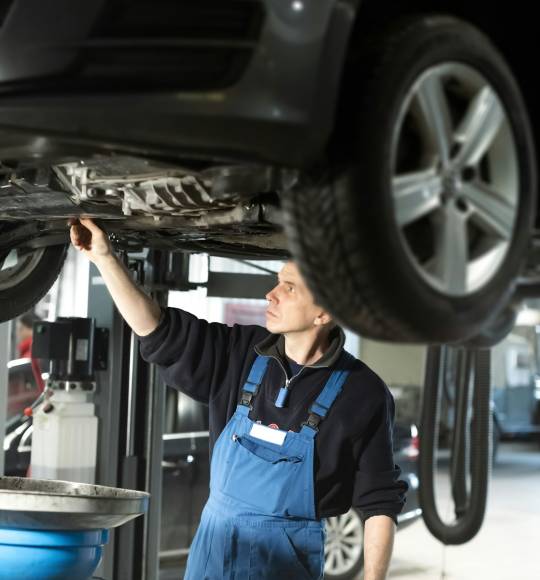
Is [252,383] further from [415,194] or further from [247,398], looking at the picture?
[415,194]

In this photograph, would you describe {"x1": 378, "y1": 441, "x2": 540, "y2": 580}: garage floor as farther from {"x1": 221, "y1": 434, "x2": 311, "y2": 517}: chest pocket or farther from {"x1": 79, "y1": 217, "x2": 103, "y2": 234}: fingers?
{"x1": 79, "y1": 217, "x2": 103, "y2": 234}: fingers

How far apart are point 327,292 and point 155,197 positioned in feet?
1.98

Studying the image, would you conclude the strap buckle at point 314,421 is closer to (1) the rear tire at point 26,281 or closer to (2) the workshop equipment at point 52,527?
(2) the workshop equipment at point 52,527

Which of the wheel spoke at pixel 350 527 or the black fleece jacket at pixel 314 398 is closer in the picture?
the black fleece jacket at pixel 314 398

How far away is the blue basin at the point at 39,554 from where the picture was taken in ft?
8.86

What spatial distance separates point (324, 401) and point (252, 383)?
21 centimetres

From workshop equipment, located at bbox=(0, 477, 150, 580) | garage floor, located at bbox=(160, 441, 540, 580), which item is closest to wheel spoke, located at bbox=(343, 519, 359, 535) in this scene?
garage floor, located at bbox=(160, 441, 540, 580)

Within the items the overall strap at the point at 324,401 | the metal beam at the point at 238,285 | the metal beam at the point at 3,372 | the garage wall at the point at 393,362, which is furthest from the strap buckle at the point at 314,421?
the garage wall at the point at 393,362

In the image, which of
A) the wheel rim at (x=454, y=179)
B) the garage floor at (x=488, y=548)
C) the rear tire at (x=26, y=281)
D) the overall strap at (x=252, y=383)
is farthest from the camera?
the garage floor at (x=488, y=548)

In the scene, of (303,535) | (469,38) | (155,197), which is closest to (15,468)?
(303,535)

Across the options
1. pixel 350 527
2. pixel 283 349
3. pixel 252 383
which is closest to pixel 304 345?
pixel 283 349

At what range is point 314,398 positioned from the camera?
103 inches

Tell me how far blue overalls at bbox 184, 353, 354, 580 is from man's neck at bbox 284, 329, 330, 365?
0.13m

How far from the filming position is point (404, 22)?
1445 millimetres
